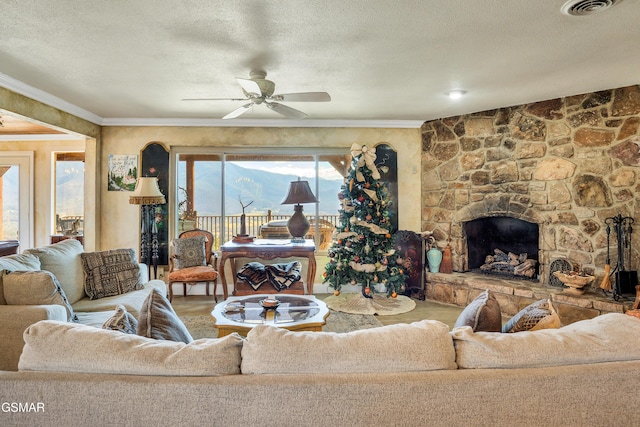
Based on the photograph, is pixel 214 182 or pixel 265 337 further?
pixel 214 182

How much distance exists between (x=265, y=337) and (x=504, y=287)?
12.6 feet

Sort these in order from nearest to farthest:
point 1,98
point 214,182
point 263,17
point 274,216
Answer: point 263,17 < point 1,98 < point 214,182 < point 274,216

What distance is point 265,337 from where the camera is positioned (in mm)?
1207

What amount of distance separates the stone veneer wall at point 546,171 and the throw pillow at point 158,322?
4.11 meters

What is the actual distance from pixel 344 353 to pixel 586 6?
7.65 ft

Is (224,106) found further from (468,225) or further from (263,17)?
(468,225)

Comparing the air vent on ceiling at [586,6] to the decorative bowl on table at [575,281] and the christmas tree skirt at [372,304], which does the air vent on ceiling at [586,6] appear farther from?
the christmas tree skirt at [372,304]

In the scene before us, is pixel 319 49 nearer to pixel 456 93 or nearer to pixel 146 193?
pixel 456 93

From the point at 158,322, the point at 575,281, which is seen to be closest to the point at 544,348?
the point at 158,322

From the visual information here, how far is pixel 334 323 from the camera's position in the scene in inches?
162

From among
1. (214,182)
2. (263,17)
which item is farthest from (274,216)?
(263,17)

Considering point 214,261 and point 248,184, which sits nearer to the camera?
point 214,261

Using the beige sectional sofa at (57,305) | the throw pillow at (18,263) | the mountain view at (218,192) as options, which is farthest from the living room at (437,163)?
the throw pillow at (18,263)

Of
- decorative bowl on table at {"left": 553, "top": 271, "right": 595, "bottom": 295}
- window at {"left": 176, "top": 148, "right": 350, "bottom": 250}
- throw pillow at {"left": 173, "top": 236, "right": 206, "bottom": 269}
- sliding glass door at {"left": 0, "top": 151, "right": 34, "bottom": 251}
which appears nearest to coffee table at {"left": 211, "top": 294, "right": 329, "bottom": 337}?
throw pillow at {"left": 173, "top": 236, "right": 206, "bottom": 269}
